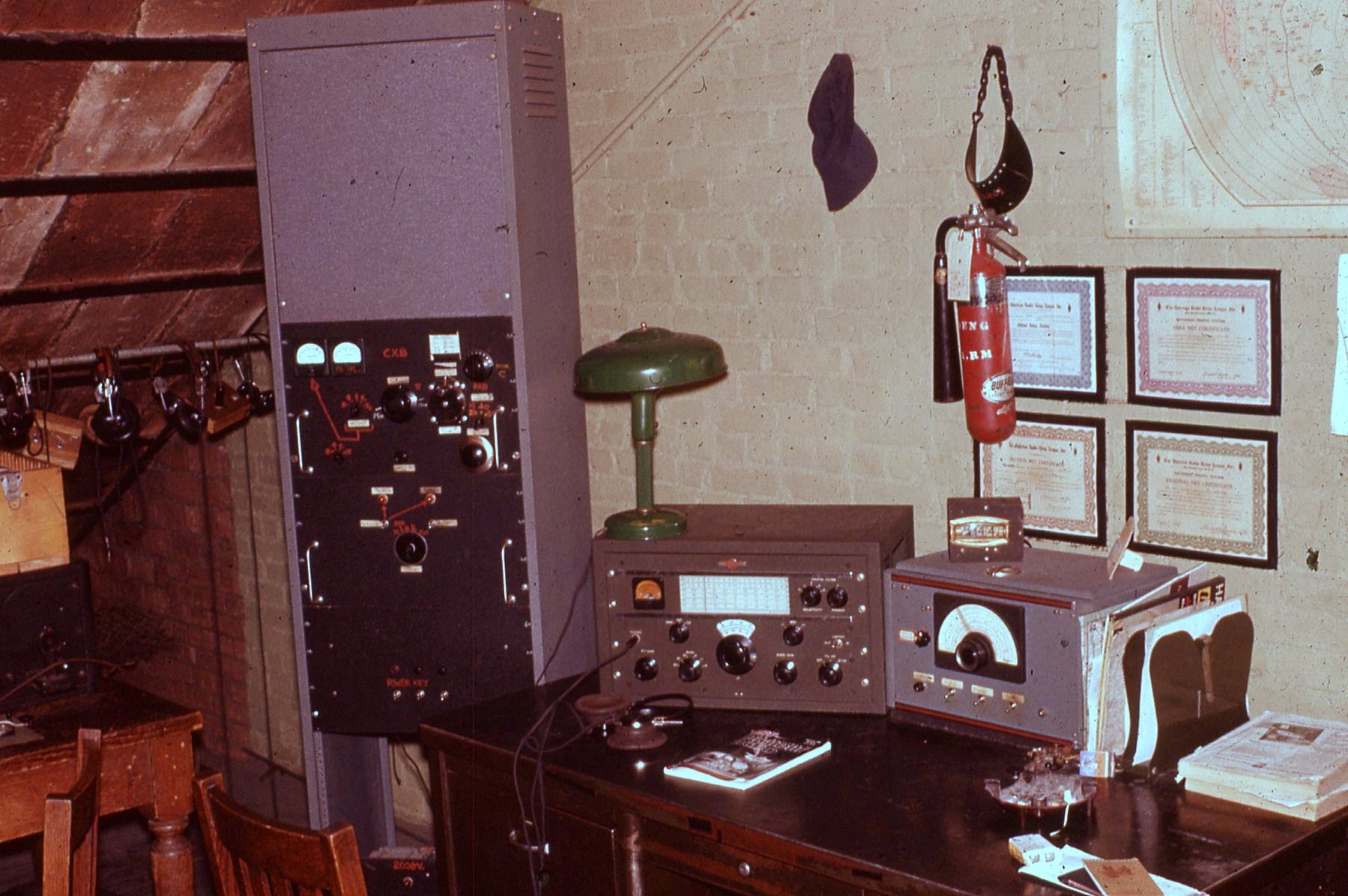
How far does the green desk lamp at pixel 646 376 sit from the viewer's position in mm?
2607

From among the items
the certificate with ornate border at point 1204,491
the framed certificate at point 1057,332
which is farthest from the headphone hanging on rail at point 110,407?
the certificate with ornate border at point 1204,491

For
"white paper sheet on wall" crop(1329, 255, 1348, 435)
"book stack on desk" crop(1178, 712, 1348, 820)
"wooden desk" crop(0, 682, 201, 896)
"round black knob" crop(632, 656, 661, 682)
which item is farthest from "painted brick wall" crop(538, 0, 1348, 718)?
"wooden desk" crop(0, 682, 201, 896)

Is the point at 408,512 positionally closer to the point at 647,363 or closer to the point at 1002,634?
the point at 647,363

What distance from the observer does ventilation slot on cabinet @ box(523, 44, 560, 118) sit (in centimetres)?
297

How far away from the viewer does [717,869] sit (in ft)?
7.13

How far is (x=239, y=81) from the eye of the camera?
10.7 ft

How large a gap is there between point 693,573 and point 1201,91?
1214 mm

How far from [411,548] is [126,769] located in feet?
2.46

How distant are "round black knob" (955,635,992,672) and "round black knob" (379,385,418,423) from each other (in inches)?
50.2

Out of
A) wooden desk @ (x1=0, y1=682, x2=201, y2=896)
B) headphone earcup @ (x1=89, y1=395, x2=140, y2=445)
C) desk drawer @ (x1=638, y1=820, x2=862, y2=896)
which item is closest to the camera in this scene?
desk drawer @ (x1=638, y1=820, x2=862, y2=896)

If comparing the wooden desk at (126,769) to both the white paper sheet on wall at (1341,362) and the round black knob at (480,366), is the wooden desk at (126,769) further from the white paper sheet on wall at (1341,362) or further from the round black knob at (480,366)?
the white paper sheet on wall at (1341,362)

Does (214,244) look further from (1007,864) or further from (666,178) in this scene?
(1007,864)

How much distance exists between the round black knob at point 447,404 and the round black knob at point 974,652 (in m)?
1.18

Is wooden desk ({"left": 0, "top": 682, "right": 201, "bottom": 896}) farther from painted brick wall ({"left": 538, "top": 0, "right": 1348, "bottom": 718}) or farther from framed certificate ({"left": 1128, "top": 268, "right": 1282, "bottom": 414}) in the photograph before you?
framed certificate ({"left": 1128, "top": 268, "right": 1282, "bottom": 414})
